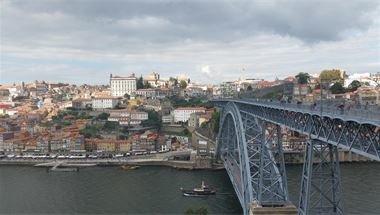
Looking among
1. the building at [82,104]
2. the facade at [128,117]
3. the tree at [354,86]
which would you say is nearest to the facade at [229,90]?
the facade at [128,117]

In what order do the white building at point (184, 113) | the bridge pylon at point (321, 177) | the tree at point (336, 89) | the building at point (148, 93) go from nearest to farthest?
1. the bridge pylon at point (321, 177)
2. the tree at point (336, 89)
3. the white building at point (184, 113)
4. the building at point (148, 93)

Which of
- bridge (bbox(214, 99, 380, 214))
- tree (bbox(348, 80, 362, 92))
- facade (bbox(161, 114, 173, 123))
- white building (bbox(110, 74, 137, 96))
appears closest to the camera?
bridge (bbox(214, 99, 380, 214))

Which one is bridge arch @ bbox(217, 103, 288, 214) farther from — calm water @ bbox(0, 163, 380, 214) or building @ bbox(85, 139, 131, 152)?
building @ bbox(85, 139, 131, 152)

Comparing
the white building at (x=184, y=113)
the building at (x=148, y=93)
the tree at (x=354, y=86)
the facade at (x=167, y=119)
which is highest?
the tree at (x=354, y=86)

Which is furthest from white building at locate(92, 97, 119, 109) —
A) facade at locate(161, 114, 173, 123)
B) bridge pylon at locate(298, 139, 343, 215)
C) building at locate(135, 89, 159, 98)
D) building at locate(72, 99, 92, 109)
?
bridge pylon at locate(298, 139, 343, 215)

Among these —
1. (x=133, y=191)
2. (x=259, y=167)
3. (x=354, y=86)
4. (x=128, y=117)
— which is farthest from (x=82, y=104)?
Answer: (x=259, y=167)

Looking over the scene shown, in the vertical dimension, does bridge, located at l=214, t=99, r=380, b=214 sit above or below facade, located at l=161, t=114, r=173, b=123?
above

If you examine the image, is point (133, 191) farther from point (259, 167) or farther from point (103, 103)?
point (103, 103)

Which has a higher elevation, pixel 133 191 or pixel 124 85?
pixel 124 85

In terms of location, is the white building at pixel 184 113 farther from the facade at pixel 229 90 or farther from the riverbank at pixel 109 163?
the riverbank at pixel 109 163
